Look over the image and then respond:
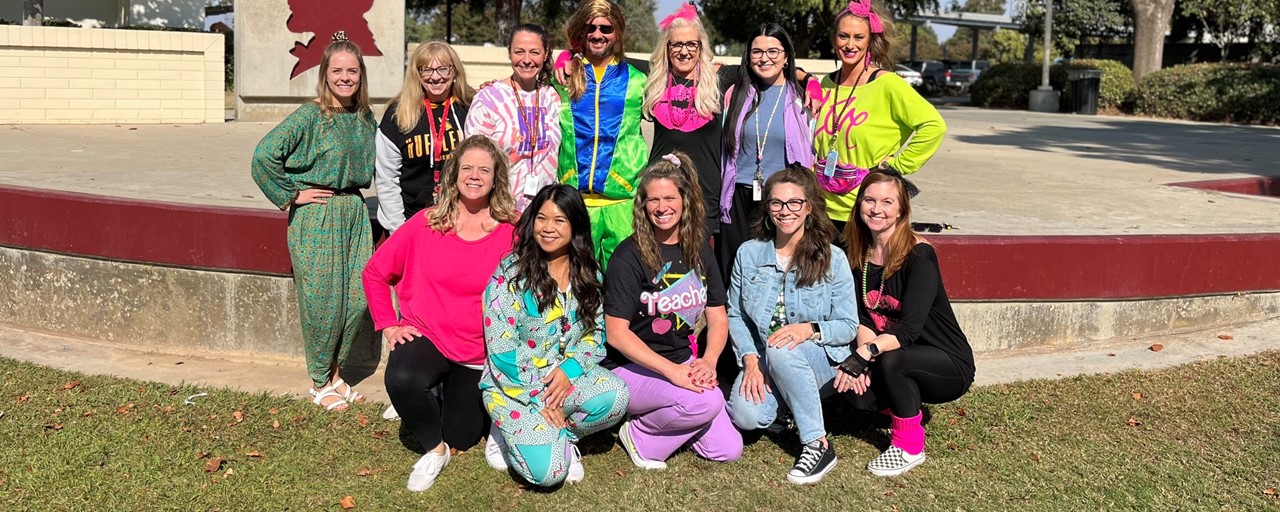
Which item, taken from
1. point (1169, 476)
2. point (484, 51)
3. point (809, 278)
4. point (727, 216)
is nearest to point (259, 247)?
point (727, 216)

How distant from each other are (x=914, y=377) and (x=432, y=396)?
187cm

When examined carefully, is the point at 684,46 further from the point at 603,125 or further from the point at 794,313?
the point at 794,313

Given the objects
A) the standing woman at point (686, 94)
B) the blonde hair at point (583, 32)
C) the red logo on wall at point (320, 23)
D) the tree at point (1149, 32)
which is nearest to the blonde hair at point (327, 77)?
the blonde hair at point (583, 32)

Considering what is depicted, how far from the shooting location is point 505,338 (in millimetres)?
4254

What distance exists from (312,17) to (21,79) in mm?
3755

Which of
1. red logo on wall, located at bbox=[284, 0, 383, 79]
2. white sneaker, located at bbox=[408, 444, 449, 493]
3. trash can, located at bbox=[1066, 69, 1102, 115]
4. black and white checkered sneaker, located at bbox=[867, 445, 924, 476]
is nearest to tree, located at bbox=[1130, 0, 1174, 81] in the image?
trash can, located at bbox=[1066, 69, 1102, 115]

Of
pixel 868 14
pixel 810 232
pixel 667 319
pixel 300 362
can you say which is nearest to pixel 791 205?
pixel 810 232

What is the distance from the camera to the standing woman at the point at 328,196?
4.78m

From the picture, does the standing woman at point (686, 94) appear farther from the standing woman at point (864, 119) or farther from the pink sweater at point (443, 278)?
the pink sweater at point (443, 278)

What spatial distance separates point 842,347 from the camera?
4.51m

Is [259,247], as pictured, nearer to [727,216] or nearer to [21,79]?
[727,216]

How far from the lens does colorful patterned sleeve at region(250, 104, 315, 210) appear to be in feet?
15.5

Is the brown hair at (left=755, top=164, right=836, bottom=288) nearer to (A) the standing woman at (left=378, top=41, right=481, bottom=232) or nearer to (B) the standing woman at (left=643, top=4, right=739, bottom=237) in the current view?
(B) the standing woman at (left=643, top=4, right=739, bottom=237)

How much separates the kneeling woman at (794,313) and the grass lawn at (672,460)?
20 cm
